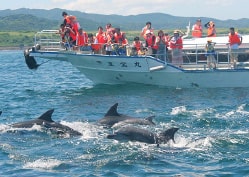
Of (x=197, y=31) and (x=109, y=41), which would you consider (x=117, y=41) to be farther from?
(x=197, y=31)

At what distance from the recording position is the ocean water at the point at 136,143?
51.4ft

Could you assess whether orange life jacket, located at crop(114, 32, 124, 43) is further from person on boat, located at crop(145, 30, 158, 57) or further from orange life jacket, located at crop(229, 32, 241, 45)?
orange life jacket, located at crop(229, 32, 241, 45)

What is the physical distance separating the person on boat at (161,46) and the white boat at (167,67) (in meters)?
0.38

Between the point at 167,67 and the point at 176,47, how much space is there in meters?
1.26

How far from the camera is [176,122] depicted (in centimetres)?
2277

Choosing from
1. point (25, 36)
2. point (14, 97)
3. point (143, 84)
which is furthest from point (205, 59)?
point (25, 36)

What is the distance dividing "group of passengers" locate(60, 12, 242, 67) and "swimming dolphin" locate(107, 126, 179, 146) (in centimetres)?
1500

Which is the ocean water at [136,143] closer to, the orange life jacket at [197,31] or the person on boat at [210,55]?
the person on boat at [210,55]

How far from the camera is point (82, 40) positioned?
3381cm

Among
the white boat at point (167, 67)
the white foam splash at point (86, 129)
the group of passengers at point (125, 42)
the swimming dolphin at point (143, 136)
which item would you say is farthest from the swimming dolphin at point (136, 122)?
the group of passengers at point (125, 42)

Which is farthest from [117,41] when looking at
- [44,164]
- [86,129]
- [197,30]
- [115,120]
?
[44,164]

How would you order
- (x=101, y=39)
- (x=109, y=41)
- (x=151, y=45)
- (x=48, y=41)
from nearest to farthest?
(x=151, y=45) → (x=109, y=41) → (x=101, y=39) → (x=48, y=41)

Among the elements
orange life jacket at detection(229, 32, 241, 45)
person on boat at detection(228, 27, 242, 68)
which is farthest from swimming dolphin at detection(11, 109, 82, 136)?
orange life jacket at detection(229, 32, 241, 45)

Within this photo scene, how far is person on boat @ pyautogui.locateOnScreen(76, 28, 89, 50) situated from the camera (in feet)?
109
